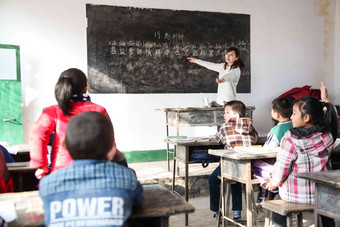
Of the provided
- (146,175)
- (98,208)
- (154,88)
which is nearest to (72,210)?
(98,208)

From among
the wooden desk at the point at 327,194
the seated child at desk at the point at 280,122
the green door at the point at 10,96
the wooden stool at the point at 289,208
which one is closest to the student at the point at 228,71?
the seated child at desk at the point at 280,122

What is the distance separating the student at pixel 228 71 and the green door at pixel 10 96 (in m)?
2.34

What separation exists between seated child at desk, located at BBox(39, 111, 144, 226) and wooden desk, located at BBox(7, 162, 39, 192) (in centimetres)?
110

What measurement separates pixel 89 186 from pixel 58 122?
83 centimetres

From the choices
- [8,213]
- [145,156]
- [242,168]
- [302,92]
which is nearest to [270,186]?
[242,168]

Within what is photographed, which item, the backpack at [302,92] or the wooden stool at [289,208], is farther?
the backpack at [302,92]

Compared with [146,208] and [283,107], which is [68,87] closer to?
[146,208]

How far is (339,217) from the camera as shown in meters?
1.82

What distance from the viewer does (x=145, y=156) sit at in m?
5.59

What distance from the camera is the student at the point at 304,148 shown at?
87.8 inches

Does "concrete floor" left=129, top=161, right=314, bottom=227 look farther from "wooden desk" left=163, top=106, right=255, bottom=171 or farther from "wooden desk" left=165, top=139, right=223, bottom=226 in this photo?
"wooden desk" left=163, top=106, right=255, bottom=171

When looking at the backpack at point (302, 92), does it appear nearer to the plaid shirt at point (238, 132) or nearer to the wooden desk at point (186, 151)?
the wooden desk at point (186, 151)

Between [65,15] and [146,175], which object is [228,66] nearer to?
[146,175]

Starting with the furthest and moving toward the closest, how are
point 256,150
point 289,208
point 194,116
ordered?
point 194,116, point 256,150, point 289,208
